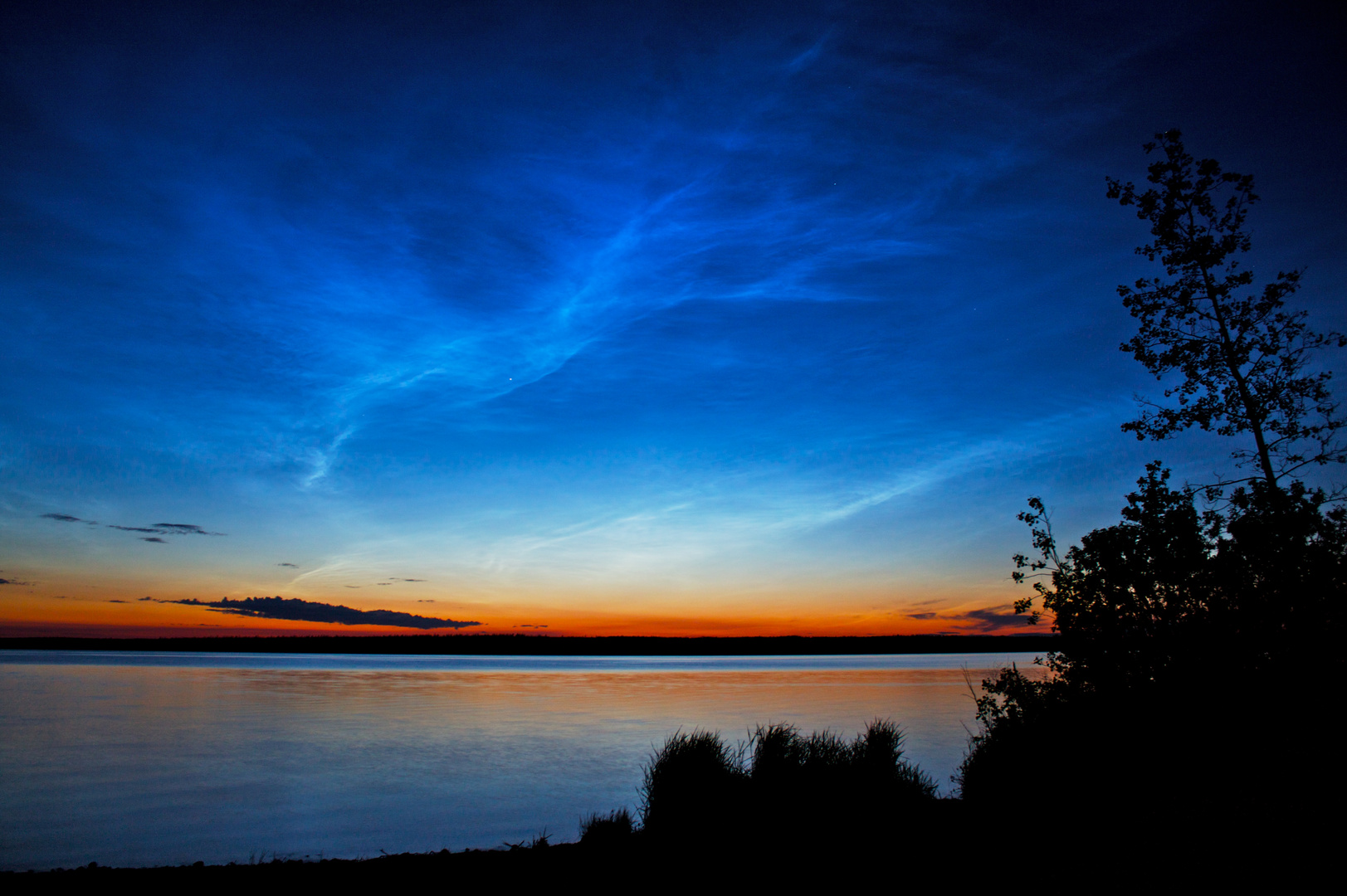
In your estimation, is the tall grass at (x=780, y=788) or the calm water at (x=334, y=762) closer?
the tall grass at (x=780, y=788)

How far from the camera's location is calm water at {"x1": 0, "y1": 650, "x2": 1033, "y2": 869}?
51.0 feet

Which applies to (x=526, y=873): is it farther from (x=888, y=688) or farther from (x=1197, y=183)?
(x=888, y=688)

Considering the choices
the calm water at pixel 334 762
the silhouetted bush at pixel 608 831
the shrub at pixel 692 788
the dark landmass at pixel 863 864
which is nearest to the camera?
the dark landmass at pixel 863 864

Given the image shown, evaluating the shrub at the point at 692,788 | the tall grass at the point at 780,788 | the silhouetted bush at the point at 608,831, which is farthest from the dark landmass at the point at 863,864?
the shrub at the point at 692,788

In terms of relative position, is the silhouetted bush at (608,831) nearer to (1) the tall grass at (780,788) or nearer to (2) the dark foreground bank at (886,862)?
(2) the dark foreground bank at (886,862)

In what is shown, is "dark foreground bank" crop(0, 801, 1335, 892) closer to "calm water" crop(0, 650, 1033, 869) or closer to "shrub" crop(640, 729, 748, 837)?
"shrub" crop(640, 729, 748, 837)

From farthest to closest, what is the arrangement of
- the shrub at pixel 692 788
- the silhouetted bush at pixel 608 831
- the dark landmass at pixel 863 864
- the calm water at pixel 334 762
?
the calm water at pixel 334 762, the shrub at pixel 692 788, the silhouetted bush at pixel 608 831, the dark landmass at pixel 863 864

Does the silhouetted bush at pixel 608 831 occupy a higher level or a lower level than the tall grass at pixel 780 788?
lower

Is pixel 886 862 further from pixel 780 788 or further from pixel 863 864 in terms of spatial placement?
pixel 780 788

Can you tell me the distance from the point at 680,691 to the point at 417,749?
32.9 m

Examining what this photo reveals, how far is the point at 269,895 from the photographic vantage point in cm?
951

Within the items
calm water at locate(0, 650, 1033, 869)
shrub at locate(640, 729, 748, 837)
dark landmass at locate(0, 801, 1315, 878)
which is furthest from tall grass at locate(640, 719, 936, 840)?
calm water at locate(0, 650, 1033, 869)

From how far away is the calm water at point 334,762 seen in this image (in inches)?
611

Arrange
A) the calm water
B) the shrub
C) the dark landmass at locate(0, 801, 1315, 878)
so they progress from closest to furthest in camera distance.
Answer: the dark landmass at locate(0, 801, 1315, 878), the shrub, the calm water
